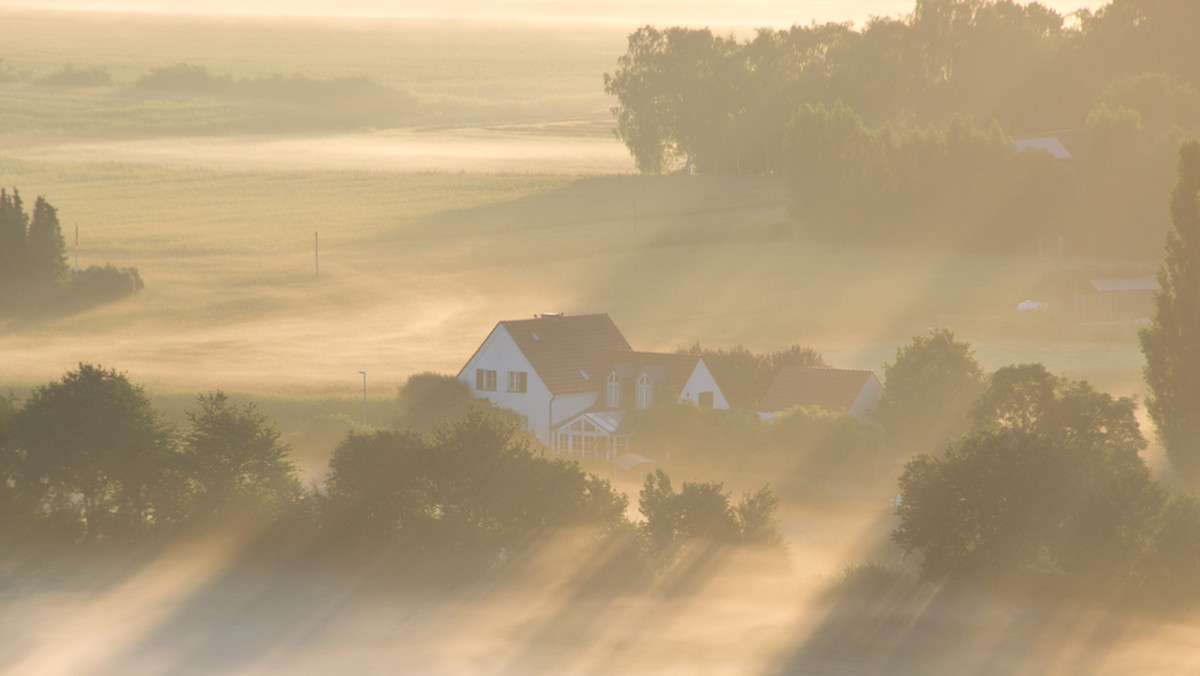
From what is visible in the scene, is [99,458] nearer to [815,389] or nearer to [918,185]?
[815,389]

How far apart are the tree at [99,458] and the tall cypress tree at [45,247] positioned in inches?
2236

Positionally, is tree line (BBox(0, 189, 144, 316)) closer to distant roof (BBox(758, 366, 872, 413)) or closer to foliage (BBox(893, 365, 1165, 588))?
distant roof (BBox(758, 366, 872, 413))

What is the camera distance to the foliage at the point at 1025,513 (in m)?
26.5

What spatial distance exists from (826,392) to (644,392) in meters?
7.33

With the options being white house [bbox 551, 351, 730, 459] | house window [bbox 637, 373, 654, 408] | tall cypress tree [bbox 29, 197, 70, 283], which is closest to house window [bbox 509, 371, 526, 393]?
white house [bbox 551, 351, 730, 459]

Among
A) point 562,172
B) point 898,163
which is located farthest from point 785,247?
point 562,172

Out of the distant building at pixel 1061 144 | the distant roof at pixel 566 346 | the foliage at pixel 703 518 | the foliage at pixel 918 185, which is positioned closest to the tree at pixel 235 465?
the foliage at pixel 703 518

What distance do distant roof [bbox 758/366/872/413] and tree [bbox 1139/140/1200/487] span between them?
1208 centimetres

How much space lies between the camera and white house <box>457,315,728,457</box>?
5394 cm

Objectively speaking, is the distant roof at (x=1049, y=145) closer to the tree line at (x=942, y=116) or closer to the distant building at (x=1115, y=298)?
the tree line at (x=942, y=116)

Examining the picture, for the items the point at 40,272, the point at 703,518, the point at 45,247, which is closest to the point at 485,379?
the point at 703,518

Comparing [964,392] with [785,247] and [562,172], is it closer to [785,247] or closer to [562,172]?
[785,247]

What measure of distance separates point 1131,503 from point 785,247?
76708mm

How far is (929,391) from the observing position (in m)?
48.5
